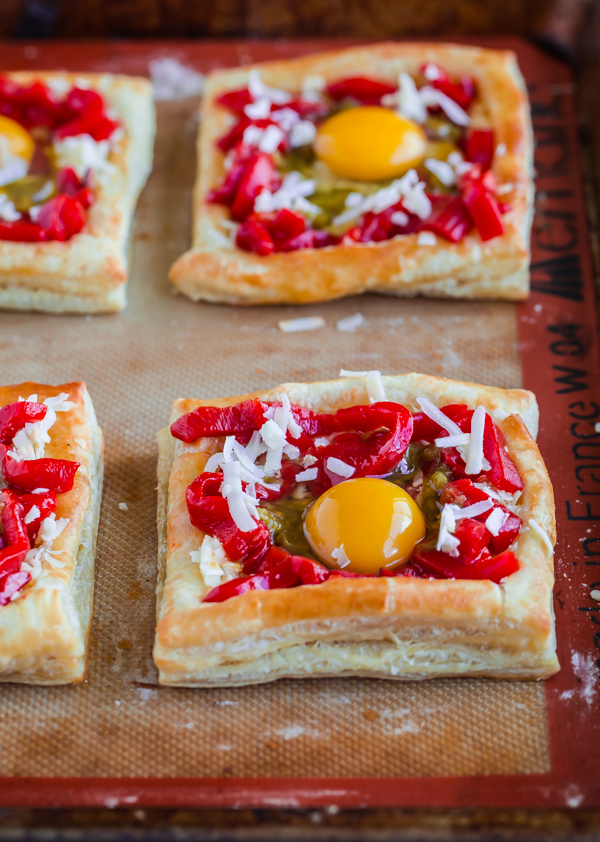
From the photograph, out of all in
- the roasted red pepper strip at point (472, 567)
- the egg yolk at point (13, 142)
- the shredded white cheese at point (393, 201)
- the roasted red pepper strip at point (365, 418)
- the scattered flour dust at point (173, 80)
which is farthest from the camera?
the scattered flour dust at point (173, 80)

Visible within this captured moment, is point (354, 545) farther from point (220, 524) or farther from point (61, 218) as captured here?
point (61, 218)

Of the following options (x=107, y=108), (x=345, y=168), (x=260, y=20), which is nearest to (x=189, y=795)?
(x=345, y=168)

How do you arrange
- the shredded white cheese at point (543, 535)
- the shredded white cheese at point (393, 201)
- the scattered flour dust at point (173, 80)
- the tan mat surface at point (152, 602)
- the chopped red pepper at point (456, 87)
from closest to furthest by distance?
the tan mat surface at point (152, 602) < the shredded white cheese at point (543, 535) < the shredded white cheese at point (393, 201) < the chopped red pepper at point (456, 87) < the scattered flour dust at point (173, 80)

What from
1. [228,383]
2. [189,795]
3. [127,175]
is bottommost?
[189,795]

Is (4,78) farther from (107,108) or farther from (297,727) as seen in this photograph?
(297,727)

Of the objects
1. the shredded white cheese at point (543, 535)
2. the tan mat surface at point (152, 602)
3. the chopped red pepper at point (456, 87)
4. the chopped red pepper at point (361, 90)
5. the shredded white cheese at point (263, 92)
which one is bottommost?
the tan mat surface at point (152, 602)

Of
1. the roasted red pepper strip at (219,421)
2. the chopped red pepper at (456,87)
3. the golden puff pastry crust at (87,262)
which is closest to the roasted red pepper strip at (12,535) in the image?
the roasted red pepper strip at (219,421)

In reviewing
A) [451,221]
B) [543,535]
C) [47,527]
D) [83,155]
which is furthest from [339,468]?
[83,155]

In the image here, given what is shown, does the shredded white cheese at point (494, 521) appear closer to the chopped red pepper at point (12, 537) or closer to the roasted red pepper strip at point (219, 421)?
the roasted red pepper strip at point (219, 421)
